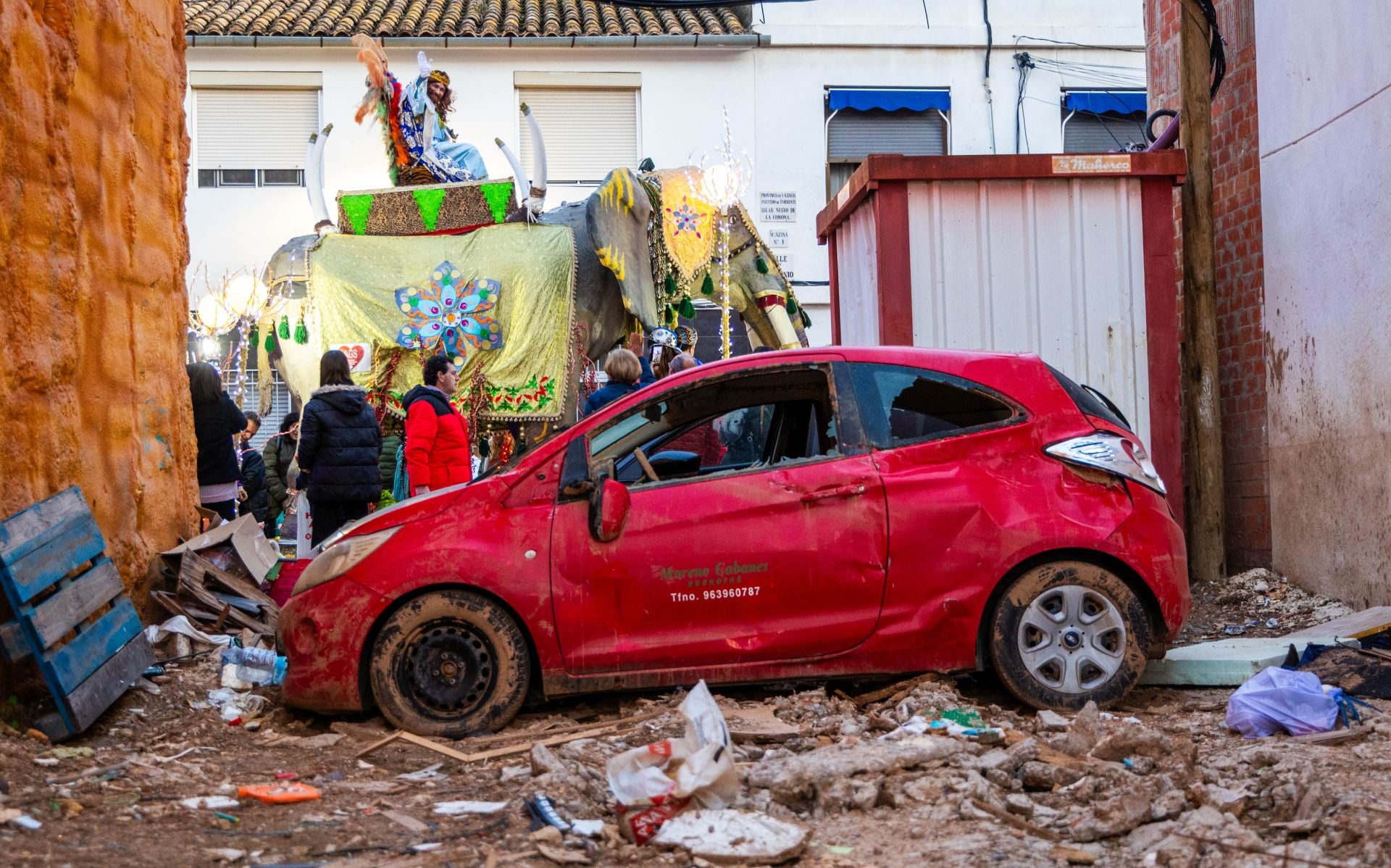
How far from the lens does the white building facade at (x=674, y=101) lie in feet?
72.5

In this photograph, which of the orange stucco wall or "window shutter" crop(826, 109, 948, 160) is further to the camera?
"window shutter" crop(826, 109, 948, 160)

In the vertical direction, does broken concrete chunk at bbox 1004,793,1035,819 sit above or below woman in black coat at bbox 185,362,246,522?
below

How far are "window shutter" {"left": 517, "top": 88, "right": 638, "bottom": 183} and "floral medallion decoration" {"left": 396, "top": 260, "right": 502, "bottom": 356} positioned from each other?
10615 millimetres

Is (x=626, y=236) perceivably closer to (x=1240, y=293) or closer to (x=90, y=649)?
(x=1240, y=293)

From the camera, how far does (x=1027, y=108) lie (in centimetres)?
2291

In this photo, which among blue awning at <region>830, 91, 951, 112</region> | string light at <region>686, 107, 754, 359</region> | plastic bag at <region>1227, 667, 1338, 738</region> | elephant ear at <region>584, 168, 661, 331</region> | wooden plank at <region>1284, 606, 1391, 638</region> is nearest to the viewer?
plastic bag at <region>1227, 667, 1338, 738</region>

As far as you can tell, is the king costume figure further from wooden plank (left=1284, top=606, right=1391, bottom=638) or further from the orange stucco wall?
wooden plank (left=1284, top=606, right=1391, bottom=638)

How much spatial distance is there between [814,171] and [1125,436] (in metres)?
16.3

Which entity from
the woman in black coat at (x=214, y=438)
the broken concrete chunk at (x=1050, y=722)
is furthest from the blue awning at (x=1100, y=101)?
the broken concrete chunk at (x=1050, y=722)

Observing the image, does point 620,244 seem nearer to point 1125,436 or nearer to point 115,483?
point 115,483

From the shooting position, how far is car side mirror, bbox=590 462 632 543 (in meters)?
6.12

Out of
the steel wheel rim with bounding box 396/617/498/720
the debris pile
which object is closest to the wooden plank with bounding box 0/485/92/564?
the debris pile

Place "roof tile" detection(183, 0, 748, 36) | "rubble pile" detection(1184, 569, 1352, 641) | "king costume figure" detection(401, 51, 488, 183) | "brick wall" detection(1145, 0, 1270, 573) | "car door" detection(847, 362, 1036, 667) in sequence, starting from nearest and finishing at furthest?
"car door" detection(847, 362, 1036, 667), "rubble pile" detection(1184, 569, 1352, 641), "brick wall" detection(1145, 0, 1270, 573), "king costume figure" detection(401, 51, 488, 183), "roof tile" detection(183, 0, 748, 36)

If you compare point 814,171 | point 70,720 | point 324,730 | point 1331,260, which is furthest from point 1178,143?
point 814,171
